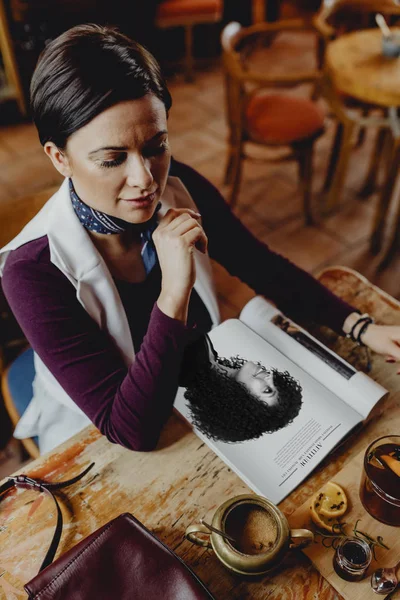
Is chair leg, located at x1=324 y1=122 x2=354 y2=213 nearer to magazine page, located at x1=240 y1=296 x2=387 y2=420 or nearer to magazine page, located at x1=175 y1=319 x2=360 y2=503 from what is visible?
magazine page, located at x1=240 y1=296 x2=387 y2=420

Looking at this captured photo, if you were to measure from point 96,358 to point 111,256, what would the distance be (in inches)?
9.6

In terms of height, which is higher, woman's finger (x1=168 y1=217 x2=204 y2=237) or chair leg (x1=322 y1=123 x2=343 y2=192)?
woman's finger (x1=168 y1=217 x2=204 y2=237)

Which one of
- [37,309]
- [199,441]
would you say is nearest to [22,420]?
[37,309]

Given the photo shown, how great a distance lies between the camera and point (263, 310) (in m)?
1.05

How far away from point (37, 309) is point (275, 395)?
0.47 meters

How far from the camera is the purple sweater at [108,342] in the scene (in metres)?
0.90

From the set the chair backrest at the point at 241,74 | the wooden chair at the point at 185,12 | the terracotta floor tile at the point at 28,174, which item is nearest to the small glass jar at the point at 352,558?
the chair backrest at the point at 241,74

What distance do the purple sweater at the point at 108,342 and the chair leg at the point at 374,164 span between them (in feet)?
6.76

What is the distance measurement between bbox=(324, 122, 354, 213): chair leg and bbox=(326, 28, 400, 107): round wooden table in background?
0.31 m

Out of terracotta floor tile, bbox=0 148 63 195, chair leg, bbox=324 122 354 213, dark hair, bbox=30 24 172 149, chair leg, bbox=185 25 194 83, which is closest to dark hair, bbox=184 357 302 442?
dark hair, bbox=30 24 172 149

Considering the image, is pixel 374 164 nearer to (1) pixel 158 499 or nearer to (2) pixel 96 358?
(2) pixel 96 358

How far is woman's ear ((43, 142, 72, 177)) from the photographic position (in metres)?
0.89

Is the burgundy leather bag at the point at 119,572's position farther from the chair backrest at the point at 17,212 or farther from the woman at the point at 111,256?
the chair backrest at the point at 17,212

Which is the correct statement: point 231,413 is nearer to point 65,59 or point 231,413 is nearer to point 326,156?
point 65,59
